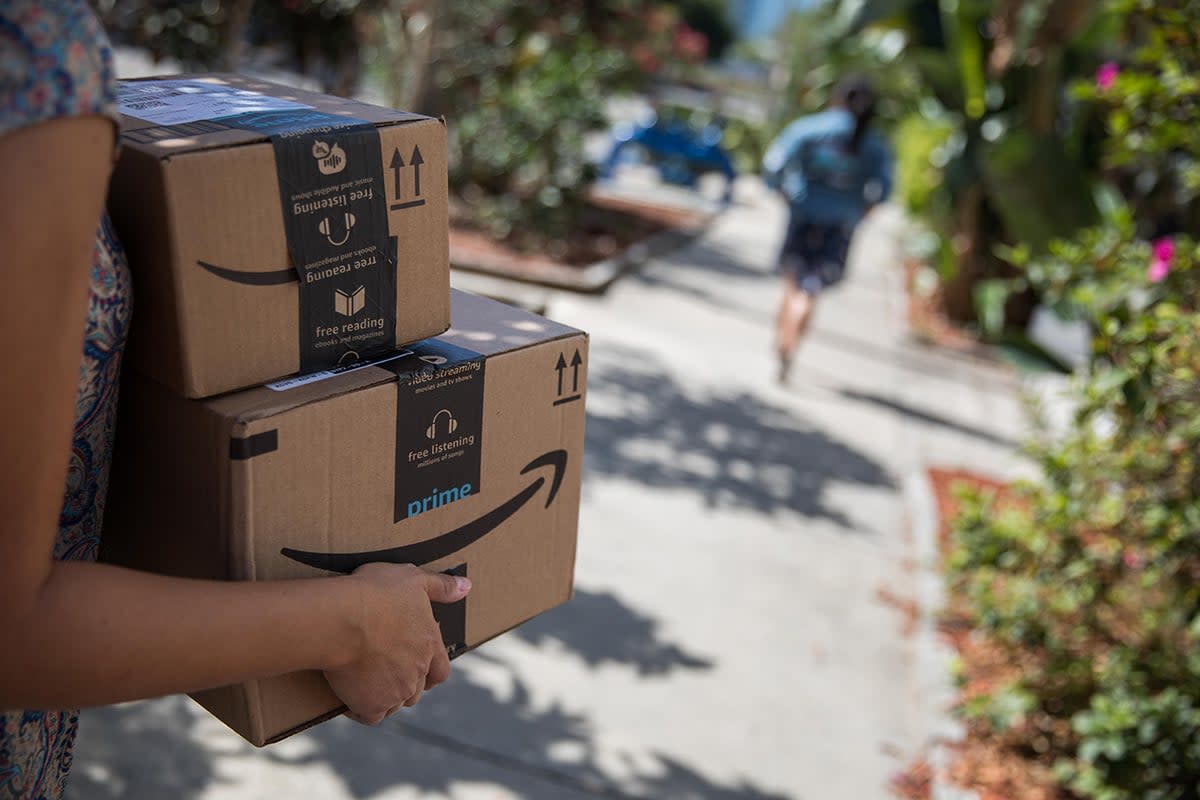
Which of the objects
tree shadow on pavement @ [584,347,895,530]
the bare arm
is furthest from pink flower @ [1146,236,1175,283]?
the bare arm

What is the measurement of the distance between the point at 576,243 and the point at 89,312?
Result: 32.3ft

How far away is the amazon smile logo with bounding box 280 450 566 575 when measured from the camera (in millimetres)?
1357

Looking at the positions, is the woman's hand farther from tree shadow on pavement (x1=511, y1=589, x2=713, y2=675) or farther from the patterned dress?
tree shadow on pavement (x1=511, y1=589, x2=713, y2=675)

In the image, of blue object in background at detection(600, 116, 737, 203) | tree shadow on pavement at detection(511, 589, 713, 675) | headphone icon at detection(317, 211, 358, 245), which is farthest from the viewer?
blue object in background at detection(600, 116, 737, 203)

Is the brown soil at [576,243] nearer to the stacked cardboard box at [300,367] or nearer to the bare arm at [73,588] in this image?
the stacked cardboard box at [300,367]

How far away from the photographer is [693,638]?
4.47 meters

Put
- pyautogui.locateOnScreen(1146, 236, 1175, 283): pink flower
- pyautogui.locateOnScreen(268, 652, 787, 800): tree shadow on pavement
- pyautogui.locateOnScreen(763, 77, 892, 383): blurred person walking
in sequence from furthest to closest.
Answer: pyautogui.locateOnScreen(763, 77, 892, 383): blurred person walking < pyautogui.locateOnScreen(1146, 236, 1175, 283): pink flower < pyautogui.locateOnScreen(268, 652, 787, 800): tree shadow on pavement

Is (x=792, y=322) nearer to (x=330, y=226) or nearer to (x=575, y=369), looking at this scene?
(x=575, y=369)

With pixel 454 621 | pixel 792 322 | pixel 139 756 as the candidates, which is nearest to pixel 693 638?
pixel 139 756

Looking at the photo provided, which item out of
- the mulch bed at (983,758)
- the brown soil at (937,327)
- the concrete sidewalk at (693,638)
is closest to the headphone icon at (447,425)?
the concrete sidewalk at (693,638)

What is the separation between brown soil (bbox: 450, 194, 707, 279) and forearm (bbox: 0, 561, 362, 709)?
684 centimetres

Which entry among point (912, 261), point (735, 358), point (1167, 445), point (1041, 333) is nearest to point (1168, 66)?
point (1167, 445)

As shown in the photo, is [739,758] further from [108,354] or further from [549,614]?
[108,354]

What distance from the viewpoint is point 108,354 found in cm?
114
